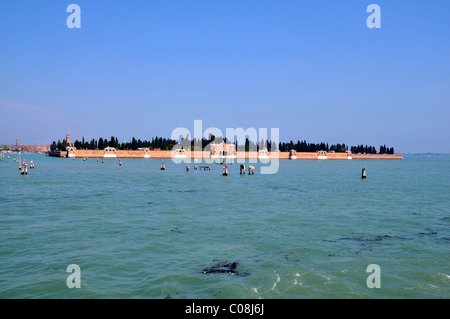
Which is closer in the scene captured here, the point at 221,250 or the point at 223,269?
the point at 223,269

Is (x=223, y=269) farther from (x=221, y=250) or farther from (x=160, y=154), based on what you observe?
(x=160, y=154)

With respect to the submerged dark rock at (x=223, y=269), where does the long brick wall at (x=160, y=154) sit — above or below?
above

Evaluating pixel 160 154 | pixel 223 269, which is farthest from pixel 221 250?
pixel 160 154

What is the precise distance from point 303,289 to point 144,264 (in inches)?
183

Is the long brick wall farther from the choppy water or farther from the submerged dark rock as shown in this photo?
the submerged dark rock

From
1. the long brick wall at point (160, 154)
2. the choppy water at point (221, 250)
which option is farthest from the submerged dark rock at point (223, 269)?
the long brick wall at point (160, 154)

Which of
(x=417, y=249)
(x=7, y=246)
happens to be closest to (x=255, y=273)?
(x=417, y=249)

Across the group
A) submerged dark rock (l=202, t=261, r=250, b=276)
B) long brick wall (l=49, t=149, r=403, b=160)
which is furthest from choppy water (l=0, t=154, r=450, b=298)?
long brick wall (l=49, t=149, r=403, b=160)

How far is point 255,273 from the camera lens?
30.5 feet

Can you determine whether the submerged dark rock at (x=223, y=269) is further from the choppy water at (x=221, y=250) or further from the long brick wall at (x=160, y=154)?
the long brick wall at (x=160, y=154)

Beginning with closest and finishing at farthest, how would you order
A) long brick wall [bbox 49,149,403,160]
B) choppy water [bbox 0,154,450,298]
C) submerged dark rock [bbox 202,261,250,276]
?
choppy water [bbox 0,154,450,298]
submerged dark rock [bbox 202,261,250,276]
long brick wall [bbox 49,149,403,160]

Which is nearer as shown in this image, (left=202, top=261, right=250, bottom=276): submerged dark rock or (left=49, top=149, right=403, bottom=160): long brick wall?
(left=202, top=261, right=250, bottom=276): submerged dark rock

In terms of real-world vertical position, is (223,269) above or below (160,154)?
below
